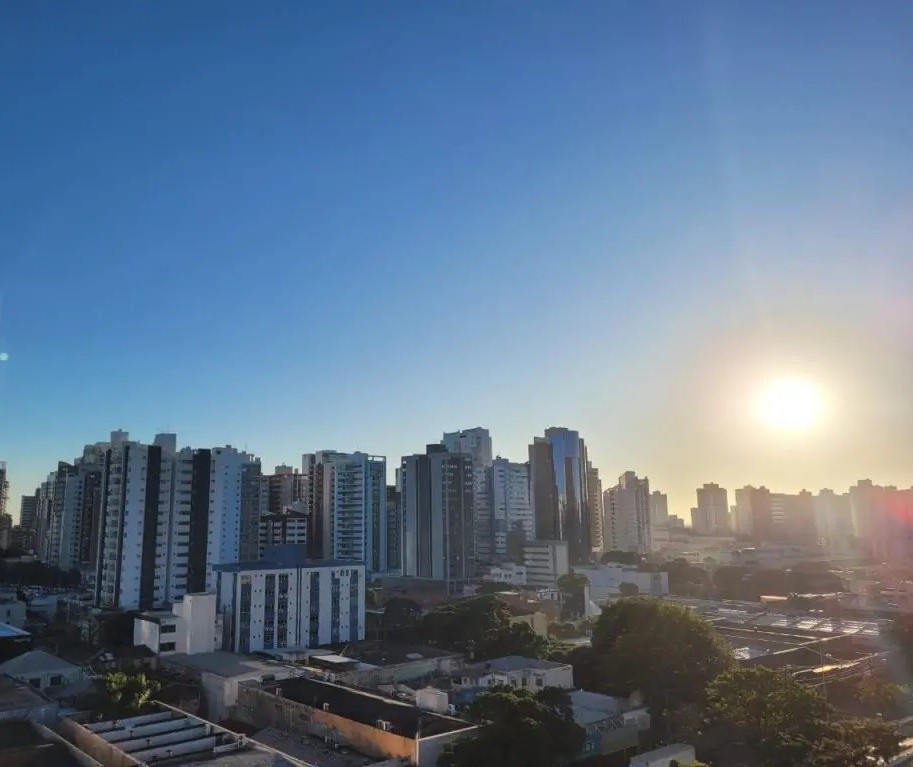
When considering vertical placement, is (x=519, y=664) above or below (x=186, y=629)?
below

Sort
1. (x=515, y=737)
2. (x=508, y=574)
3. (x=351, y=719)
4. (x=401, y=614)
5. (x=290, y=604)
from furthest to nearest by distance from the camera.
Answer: (x=508, y=574) < (x=401, y=614) < (x=290, y=604) < (x=351, y=719) < (x=515, y=737)

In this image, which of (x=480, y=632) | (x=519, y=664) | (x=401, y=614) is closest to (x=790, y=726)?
(x=519, y=664)

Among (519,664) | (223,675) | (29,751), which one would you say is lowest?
(519,664)

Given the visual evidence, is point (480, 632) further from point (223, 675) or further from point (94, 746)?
point (94, 746)

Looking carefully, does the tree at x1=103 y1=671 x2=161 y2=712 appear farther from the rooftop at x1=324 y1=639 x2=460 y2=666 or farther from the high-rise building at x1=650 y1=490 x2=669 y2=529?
the high-rise building at x1=650 y1=490 x2=669 y2=529

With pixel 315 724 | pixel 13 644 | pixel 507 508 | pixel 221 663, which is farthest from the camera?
pixel 507 508

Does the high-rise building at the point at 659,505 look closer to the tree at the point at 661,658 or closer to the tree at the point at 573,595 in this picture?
the tree at the point at 573,595

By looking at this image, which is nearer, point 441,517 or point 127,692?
point 127,692
